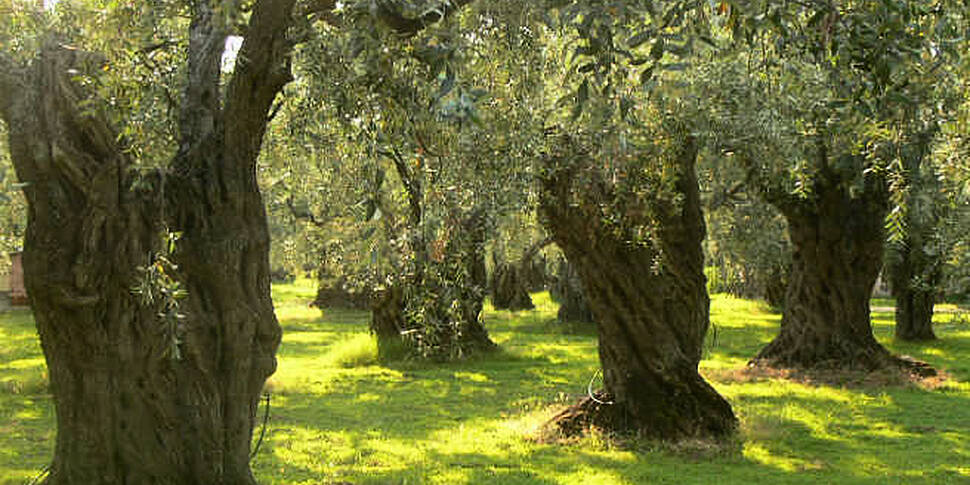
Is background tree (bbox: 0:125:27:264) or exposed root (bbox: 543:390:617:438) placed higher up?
background tree (bbox: 0:125:27:264)

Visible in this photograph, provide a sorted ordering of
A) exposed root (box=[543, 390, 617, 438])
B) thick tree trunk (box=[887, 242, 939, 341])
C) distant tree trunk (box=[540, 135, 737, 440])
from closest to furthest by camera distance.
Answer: distant tree trunk (box=[540, 135, 737, 440]), exposed root (box=[543, 390, 617, 438]), thick tree trunk (box=[887, 242, 939, 341])

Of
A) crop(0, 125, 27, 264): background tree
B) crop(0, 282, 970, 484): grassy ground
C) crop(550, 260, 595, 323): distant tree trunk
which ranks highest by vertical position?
crop(0, 125, 27, 264): background tree

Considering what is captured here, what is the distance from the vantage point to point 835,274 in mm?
21141

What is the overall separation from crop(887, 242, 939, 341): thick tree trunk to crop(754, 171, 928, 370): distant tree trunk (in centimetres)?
663

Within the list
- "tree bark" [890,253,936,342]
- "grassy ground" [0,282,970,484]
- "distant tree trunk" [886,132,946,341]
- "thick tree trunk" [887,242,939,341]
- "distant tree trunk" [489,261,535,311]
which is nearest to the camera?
"grassy ground" [0,282,970,484]

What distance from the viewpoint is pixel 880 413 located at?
17016 millimetres

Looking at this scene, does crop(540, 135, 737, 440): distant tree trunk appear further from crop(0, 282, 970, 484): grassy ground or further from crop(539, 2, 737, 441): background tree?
crop(0, 282, 970, 484): grassy ground

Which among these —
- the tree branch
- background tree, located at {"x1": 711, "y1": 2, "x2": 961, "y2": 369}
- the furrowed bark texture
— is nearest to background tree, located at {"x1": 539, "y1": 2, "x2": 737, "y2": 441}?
background tree, located at {"x1": 711, "y1": 2, "x2": 961, "y2": 369}

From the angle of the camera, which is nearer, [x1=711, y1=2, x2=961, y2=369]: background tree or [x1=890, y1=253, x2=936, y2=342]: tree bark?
[x1=711, y1=2, x2=961, y2=369]: background tree

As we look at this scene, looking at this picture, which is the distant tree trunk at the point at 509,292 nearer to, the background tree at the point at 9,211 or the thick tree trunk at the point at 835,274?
the thick tree trunk at the point at 835,274

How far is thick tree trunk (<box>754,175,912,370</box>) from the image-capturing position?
2070 cm

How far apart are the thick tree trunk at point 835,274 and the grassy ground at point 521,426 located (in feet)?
5.17

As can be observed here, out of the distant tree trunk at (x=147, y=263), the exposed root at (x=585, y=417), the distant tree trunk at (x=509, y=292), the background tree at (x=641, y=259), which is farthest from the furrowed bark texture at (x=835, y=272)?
the distant tree trunk at (x=509, y=292)

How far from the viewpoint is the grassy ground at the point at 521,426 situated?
12.4 m
